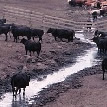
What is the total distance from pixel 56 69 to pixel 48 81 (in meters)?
2.68

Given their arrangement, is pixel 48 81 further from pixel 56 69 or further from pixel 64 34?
pixel 64 34

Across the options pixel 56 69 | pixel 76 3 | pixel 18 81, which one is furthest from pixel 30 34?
pixel 76 3

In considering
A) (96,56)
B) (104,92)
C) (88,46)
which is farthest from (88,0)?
(104,92)

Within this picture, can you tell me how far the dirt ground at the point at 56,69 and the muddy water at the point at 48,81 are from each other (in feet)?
1.47

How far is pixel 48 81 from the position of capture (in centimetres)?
2138

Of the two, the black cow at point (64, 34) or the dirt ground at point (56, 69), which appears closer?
the dirt ground at point (56, 69)

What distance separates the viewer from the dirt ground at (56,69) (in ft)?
58.4

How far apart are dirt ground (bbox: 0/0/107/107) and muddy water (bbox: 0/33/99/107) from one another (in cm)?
45

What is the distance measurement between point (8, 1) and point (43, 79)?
3390 cm

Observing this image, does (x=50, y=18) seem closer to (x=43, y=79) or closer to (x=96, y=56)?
(x=96, y=56)

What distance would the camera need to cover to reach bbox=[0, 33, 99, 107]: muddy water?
17791 mm

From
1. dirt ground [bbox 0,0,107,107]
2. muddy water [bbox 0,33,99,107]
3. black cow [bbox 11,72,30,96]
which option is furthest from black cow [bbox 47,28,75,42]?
black cow [bbox 11,72,30,96]

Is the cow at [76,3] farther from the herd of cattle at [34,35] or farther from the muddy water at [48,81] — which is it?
the muddy water at [48,81]

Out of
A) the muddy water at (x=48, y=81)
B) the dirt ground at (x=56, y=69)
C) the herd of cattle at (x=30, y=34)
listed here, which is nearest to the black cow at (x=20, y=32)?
the herd of cattle at (x=30, y=34)
